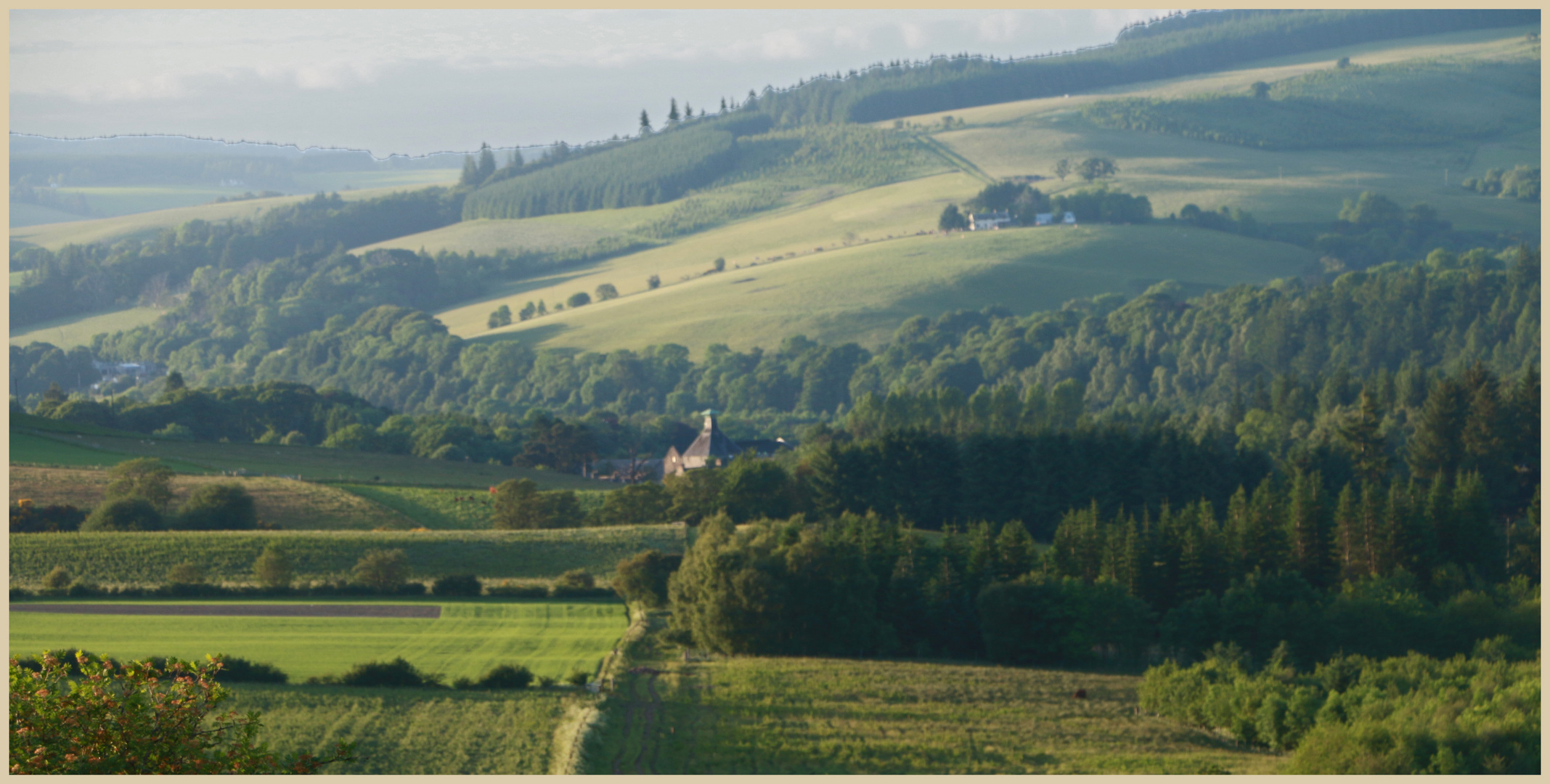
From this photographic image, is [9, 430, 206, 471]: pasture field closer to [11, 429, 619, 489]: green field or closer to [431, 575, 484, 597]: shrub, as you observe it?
[11, 429, 619, 489]: green field

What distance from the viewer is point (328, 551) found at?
63812 mm

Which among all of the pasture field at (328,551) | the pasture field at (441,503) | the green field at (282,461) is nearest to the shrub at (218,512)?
the pasture field at (328,551)

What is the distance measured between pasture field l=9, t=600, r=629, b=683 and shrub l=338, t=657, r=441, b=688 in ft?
4.17

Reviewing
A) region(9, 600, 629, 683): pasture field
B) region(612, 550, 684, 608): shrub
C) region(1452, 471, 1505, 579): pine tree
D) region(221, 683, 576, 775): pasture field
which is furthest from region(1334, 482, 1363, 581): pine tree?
region(221, 683, 576, 775): pasture field

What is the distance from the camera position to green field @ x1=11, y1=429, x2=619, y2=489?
89.1 metres

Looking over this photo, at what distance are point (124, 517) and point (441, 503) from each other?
68.1 feet

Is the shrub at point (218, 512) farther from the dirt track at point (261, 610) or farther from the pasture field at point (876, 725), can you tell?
the pasture field at point (876, 725)

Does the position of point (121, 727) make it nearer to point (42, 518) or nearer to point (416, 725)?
point (416, 725)

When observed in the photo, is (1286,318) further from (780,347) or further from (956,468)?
(956,468)

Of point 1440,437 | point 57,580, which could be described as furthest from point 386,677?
point 1440,437

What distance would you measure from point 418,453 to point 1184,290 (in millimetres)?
113430

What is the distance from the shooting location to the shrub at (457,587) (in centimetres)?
5812

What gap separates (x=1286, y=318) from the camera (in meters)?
154

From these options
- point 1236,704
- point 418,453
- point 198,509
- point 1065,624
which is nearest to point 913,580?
point 1065,624
